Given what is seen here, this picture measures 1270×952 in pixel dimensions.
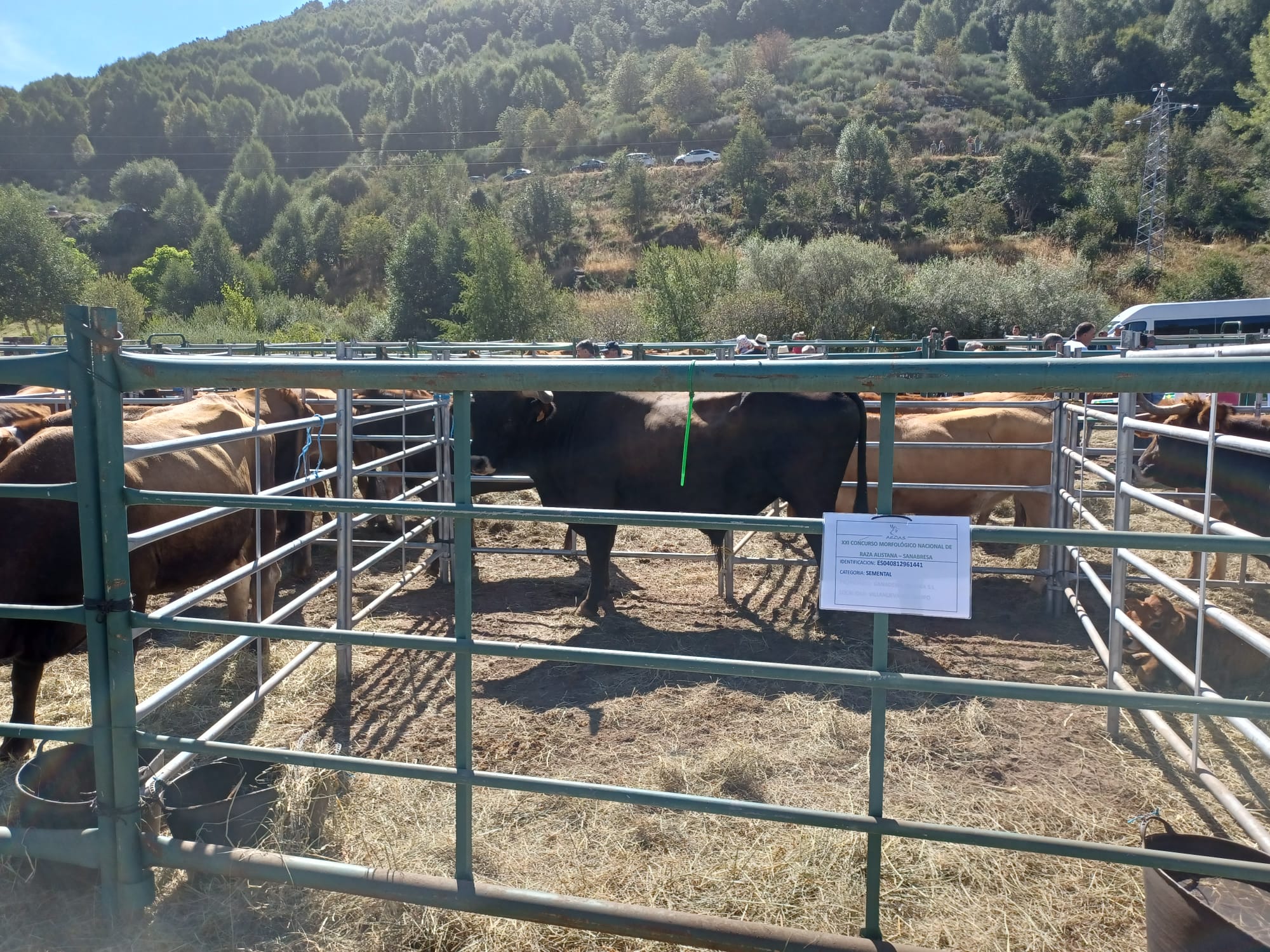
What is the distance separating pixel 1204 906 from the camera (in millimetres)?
2160

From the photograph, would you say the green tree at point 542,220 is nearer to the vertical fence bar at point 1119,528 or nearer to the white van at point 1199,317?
the white van at point 1199,317

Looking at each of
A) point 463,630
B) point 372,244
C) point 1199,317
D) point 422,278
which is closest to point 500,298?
point 422,278

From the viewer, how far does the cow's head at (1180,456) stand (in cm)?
685

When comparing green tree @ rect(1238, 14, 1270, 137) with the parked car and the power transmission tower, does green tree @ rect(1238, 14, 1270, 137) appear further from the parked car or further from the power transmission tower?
the parked car

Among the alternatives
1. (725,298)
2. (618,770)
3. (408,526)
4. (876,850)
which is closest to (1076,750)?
(618,770)

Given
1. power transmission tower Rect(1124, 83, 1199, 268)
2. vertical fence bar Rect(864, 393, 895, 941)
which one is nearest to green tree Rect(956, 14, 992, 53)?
power transmission tower Rect(1124, 83, 1199, 268)

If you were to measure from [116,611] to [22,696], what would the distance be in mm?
2188

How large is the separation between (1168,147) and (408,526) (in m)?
61.9

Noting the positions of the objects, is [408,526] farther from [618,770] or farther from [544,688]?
[618,770]

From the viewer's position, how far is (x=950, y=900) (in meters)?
2.87

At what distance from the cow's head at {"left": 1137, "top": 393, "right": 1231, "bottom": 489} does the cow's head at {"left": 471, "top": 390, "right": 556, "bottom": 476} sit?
4.70m

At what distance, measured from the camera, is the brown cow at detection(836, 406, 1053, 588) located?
7.43 m

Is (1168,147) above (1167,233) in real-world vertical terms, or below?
above

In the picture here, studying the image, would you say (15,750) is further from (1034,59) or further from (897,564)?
(1034,59)
